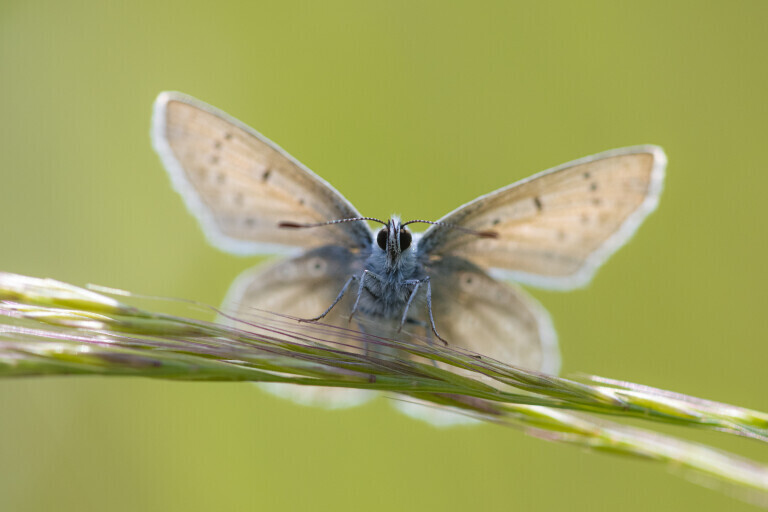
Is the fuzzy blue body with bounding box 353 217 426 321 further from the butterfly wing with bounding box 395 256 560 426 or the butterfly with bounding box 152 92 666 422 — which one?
the butterfly wing with bounding box 395 256 560 426

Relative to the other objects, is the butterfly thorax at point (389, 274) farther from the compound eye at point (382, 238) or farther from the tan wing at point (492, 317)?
the tan wing at point (492, 317)

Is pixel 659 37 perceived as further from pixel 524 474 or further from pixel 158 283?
pixel 158 283

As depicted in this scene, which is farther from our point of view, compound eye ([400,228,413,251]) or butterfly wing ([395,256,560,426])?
butterfly wing ([395,256,560,426])

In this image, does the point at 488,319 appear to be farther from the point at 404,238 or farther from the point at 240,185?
the point at 240,185

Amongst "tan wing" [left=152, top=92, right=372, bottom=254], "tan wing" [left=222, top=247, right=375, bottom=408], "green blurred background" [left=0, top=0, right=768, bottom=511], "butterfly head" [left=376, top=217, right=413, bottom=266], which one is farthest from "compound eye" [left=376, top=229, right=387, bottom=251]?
"green blurred background" [left=0, top=0, right=768, bottom=511]

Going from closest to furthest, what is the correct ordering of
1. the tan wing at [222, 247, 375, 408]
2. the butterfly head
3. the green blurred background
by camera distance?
1. the butterfly head
2. the tan wing at [222, 247, 375, 408]
3. the green blurred background

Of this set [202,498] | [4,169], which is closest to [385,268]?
[202,498]
